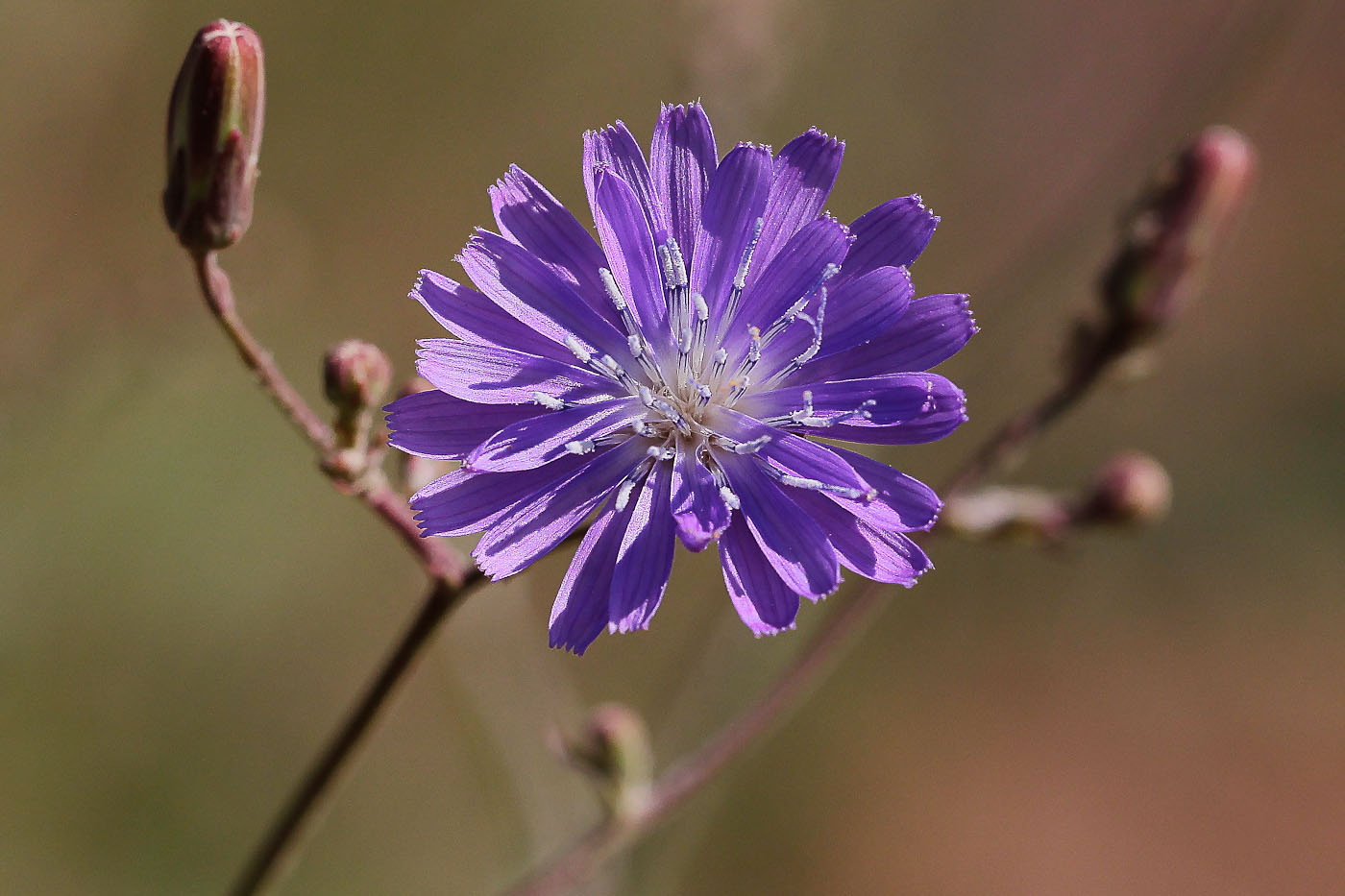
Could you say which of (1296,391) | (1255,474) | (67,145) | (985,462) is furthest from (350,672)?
(1296,391)

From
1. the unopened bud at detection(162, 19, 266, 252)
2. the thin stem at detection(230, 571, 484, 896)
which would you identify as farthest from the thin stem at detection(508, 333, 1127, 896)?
the unopened bud at detection(162, 19, 266, 252)

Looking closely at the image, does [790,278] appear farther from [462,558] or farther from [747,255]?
[462,558]

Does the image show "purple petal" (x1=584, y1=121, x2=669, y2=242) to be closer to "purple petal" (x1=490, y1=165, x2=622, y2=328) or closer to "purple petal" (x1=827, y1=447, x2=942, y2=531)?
"purple petal" (x1=490, y1=165, x2=622, y2=328)

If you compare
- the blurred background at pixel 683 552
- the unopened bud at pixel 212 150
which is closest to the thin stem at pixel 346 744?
the unopened bud at pixel 212 150

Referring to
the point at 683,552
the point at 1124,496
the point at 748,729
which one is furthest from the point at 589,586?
the point at 683,552

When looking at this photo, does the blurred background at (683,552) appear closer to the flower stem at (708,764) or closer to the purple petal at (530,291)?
the flower stem at (708,764)
